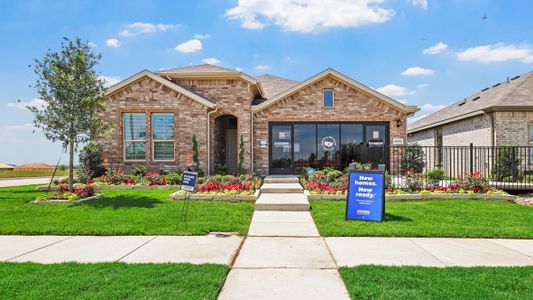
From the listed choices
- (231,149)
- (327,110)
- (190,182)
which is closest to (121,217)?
(190,182)

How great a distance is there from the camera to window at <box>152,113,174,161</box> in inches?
586

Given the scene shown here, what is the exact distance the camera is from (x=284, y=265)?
4.31 meters

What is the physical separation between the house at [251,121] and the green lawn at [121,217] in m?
5.18

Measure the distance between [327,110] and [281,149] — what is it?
9.75ft

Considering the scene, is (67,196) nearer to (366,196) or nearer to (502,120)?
(366,196)

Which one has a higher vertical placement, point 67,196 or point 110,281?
point 67,196

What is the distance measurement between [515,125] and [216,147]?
46.0 ft

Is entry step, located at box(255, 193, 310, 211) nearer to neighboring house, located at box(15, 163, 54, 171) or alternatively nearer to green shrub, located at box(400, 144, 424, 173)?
green shrub, located at box(400, 144, 424, 173)

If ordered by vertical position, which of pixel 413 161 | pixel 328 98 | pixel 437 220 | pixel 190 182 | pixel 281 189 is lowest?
pixel 437 220

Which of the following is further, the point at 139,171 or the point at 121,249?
the point at 139,171

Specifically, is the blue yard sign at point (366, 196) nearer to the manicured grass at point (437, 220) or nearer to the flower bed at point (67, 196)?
the manicured grass at point (437, 220)

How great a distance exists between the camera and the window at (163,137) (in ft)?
48.9

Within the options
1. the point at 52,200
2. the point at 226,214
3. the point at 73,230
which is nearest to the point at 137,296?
the point at 73,230

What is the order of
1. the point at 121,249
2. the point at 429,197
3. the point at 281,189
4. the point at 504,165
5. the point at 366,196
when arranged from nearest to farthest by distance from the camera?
the point at 121,249, the point at 366,196, the point at 429,197, the point at 281,189, the point at 504,165
